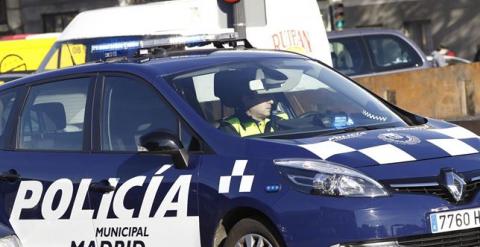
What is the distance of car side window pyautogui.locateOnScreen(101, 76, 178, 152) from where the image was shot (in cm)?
748

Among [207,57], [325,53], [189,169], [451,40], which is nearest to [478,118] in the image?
[325,53]

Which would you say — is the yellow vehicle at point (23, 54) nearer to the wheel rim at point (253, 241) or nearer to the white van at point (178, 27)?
the white van at point (178, 27)

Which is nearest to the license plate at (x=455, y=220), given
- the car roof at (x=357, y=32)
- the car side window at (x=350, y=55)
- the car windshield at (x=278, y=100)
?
the car windshield at (x=278, y=100)

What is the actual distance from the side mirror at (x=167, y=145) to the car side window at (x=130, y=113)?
0.74ft

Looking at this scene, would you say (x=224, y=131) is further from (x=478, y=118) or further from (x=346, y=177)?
(x=478, y=118)

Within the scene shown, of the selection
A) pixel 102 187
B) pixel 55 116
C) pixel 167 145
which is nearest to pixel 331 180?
pixel 167 145

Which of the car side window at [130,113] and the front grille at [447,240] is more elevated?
the car side window at [130,113]

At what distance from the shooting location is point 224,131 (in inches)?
282

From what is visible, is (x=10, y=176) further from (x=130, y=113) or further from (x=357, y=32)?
(x=357, y=32)

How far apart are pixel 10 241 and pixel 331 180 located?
226 cm

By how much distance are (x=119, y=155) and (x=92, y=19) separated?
31.7ft

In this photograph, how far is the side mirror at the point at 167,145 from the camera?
23.3 ft

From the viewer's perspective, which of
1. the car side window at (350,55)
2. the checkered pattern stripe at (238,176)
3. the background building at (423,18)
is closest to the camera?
the checkered pattern stripe at (238,176)

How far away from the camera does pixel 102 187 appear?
7445 millimetres
